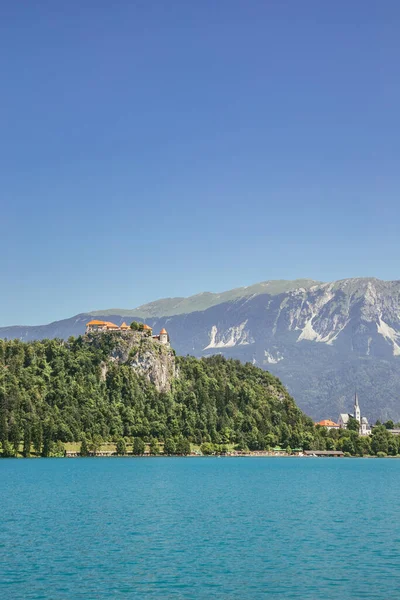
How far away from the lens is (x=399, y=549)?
241 ft

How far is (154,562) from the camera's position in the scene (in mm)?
67125

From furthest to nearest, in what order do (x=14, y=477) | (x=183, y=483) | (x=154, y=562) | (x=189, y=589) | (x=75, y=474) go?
1. (x=75, y=474)
2. (x=14, y=477)
3. (x=183, y=483)
4. (x=154, y=562)
5. (x=189, y=589)

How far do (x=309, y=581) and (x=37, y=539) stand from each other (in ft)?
93.0

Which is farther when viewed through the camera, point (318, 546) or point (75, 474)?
point (75, 474)

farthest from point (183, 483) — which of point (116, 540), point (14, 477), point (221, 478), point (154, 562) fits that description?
point (154, 562)

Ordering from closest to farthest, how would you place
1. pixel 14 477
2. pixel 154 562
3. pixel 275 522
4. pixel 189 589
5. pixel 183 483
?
pixel 189 589 < pixel 154 562 < pixel 275 522 < pixel 183 483 < pixel 14 477

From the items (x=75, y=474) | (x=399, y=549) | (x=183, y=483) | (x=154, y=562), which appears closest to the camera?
(x=154, y=562)

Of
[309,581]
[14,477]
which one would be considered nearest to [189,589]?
[309,581]

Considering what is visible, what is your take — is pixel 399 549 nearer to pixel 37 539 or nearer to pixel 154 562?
pixel 154 562

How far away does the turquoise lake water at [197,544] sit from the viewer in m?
58.2

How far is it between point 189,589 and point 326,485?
10134cm

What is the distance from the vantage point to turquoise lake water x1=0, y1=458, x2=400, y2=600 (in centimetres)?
5819

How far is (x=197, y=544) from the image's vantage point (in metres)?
75.9

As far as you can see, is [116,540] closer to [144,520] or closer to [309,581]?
[144,520]
